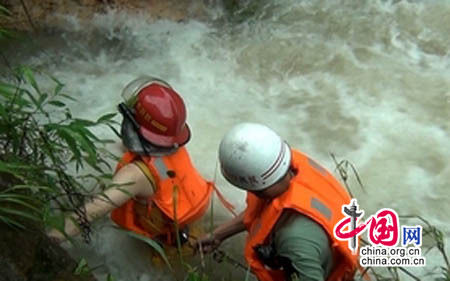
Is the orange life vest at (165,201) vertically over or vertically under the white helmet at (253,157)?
under

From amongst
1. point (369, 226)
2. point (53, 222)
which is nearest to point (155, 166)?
point (53, 222)

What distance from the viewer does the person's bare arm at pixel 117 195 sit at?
11.2 ft

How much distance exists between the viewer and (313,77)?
5.98m

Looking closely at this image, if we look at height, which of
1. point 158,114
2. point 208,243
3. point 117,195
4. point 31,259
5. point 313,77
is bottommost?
point 313,77

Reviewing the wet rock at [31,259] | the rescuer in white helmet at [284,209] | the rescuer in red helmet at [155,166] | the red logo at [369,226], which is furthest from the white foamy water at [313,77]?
the wet rock at [31,259]

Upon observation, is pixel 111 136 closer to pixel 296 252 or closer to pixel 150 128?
pixel 150 128

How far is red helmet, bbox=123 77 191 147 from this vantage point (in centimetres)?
370

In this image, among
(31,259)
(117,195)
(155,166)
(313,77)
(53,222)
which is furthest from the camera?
(313,77)

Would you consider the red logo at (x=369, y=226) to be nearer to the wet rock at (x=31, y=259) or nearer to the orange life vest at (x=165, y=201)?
the orange life vest at (x=165, y=201)

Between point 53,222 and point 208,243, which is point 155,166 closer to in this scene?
point 208,243

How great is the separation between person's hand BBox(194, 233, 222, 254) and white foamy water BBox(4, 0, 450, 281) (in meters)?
0.62

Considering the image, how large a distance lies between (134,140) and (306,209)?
1026mm

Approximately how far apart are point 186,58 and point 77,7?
114cm

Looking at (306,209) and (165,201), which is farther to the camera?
(165,201)
